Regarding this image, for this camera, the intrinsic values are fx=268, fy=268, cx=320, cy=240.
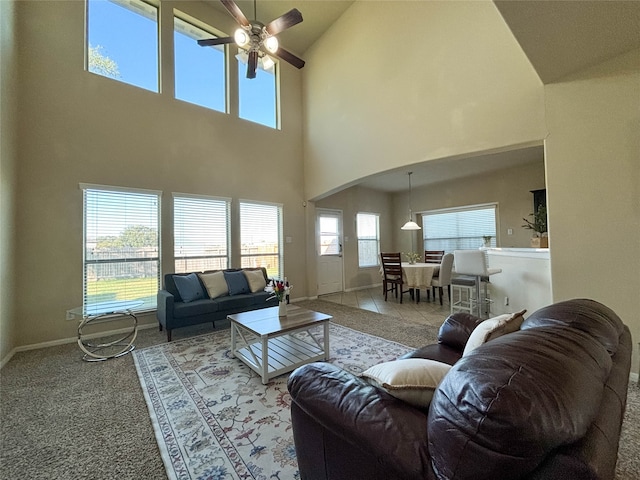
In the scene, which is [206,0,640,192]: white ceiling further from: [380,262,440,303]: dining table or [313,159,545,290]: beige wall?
[313,159,545,290]: beige wall

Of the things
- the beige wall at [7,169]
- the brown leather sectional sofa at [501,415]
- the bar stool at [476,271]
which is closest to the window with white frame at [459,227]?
the bar stool at [476,271]

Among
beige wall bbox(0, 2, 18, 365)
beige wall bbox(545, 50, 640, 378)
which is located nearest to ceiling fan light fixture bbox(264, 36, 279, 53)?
beige wall bbox(0, 2, 18, 365)

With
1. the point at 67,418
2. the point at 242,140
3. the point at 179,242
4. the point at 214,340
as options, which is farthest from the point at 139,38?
the point at 67,418

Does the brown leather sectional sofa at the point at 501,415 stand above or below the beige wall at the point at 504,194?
below

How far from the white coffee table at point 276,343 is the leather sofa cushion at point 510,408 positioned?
1.90 m

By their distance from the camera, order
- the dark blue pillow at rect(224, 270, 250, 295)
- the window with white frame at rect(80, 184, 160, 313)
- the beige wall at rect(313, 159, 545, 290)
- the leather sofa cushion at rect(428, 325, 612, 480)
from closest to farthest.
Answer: the leather sofa cushion at rect(428, 325, 612, 480) < the window with white frame at rect(80, 184, 160, 313) < the dark blue pillow at rect(224, 270, 250, 295) < the beige wall at rect(313, 159, 545, 290)

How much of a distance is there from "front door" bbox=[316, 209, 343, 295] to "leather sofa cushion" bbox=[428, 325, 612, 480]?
5.57 metres

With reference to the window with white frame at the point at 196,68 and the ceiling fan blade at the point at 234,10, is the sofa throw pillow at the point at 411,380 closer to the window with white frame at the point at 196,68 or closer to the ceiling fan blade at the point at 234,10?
the ceiling fan blade at the point at 234,10

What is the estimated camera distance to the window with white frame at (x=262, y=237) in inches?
199

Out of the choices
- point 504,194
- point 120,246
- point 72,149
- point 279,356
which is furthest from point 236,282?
point 504,194

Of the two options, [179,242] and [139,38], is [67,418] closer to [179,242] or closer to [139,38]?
[179,242]

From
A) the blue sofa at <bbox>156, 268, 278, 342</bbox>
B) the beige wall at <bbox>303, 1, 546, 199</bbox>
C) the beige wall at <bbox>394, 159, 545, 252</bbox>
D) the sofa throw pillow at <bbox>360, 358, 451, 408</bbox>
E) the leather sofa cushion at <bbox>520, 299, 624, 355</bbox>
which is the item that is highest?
the beige wall at <bbox>303, 1, 546, 199</bbox>

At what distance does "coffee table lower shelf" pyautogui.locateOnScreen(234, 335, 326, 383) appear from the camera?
240 centimetres

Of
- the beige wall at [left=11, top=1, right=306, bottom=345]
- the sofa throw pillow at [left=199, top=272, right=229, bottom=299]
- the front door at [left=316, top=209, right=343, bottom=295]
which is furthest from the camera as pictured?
the front door at [left=316, top=209, right=343, bottom=295]
